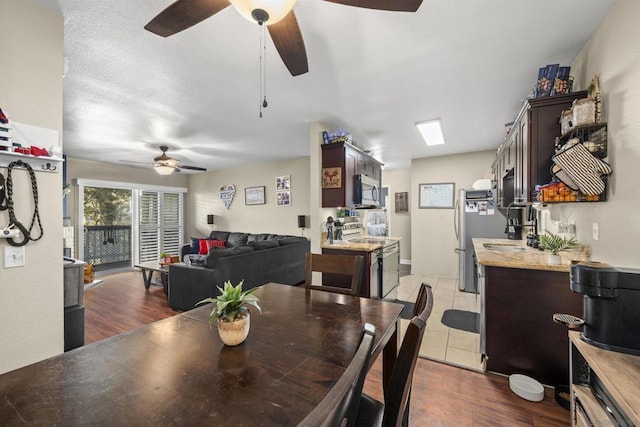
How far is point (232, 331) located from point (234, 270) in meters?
2.79

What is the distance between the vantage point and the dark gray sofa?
3428mm

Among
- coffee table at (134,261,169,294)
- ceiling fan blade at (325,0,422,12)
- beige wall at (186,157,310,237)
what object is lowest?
coffee table at (134,261,169,294)

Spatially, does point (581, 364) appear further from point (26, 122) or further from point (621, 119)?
point (26, 122)

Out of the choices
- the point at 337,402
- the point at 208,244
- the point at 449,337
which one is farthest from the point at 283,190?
the point at 337,402

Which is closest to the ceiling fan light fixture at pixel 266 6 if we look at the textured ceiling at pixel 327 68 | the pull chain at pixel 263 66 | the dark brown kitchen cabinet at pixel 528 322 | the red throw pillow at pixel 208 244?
the pull chain at pixel 263 66

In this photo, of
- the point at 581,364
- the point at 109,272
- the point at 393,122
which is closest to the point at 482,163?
the point at 393,122

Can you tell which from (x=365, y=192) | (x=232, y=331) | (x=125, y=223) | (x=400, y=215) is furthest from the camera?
(x=400, y=215)

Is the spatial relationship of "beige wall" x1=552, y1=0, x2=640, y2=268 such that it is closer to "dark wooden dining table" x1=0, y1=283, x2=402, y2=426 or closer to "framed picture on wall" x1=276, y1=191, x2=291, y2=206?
"dark wooden dining table" x1=0, y1=283, x2=402, y2=426

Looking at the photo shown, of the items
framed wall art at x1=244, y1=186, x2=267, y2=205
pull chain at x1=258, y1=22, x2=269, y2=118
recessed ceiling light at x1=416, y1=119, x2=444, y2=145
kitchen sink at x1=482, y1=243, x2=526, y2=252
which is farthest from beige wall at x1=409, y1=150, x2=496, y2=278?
pull chain at x1=258, y1=22, x2=269, y2=118

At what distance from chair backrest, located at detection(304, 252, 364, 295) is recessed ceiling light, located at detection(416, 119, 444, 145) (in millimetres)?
2549

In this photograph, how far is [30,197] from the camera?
148 cm

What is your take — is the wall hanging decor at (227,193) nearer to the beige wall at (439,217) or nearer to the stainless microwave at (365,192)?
the stainless microwave at (365,192)

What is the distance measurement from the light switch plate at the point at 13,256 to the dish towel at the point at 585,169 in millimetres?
3306

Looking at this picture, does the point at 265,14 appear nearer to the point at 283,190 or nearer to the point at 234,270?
the point at 234,270
